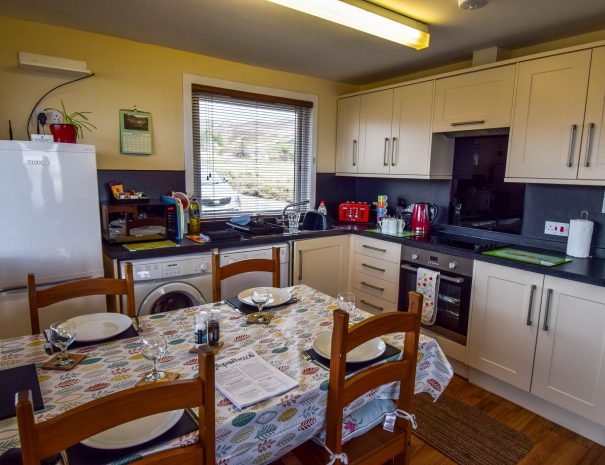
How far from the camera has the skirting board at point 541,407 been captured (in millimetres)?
2096

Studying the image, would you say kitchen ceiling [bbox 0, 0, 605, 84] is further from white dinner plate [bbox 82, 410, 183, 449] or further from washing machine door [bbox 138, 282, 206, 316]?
white dinner plate [bbox 82, 410, 183, 449]

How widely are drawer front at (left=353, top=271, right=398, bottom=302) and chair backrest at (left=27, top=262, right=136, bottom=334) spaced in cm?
204

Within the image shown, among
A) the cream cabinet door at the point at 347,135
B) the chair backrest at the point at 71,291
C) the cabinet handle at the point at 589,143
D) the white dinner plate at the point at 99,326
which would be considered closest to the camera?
the white dinner plate at the point at 99,326

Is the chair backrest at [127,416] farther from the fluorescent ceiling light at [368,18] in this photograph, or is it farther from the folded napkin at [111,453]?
the fluorescent ceiling light at [368,18]

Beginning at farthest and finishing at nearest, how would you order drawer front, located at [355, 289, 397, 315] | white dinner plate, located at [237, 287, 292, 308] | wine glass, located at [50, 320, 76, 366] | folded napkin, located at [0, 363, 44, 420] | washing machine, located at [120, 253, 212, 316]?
drawer front, located at [355, 289, 397, 315] < washing machine, located at [120, 253, 212, 316] < white dinner plate, located at [237, 287, 292, 308] < wine glass, located at [50, 320, 76, 366] < folded napkin, located at [0, 363, 44, 420]

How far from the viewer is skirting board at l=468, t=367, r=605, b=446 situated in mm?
2096

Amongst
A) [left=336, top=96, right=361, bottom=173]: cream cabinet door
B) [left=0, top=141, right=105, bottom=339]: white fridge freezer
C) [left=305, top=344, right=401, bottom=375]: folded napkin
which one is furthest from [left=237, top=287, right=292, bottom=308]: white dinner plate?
[left=336, top=96, right=361, bottom=173]: cream cabinet door

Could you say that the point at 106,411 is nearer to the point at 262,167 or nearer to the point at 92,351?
the point at 92,351

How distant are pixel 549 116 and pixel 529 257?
35.1 inches

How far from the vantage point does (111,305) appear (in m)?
2.52

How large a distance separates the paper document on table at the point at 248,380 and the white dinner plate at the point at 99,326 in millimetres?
482

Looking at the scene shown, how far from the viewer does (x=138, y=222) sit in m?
2.59

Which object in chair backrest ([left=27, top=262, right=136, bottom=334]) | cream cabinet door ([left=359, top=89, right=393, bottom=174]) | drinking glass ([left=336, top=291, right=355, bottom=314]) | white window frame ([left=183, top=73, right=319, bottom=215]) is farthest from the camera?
cream cabinet door ([left=359, top=89, right=393, bottom=174])

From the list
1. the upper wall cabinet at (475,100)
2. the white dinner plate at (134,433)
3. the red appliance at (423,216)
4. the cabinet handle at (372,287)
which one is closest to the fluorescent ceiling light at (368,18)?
the upper wall cabinet at (475,100)
